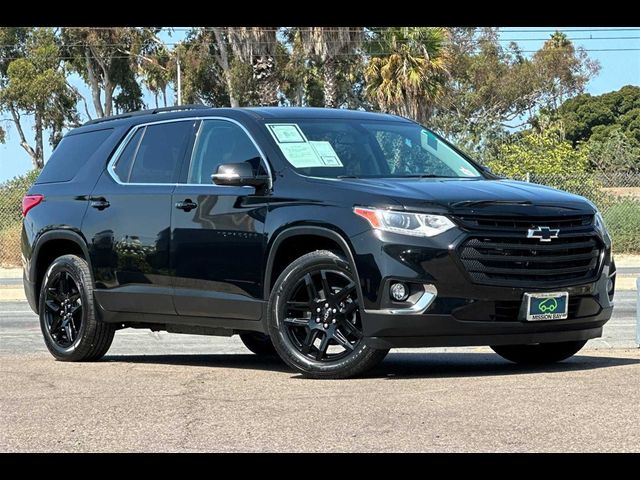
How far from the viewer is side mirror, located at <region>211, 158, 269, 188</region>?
30.1 feet

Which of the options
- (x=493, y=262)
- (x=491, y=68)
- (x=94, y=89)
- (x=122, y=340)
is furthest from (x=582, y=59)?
(x=493, y=262)

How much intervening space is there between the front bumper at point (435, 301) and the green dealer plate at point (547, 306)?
0.07 metres

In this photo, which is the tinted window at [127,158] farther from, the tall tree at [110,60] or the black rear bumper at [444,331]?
the tall tree at [110,60]

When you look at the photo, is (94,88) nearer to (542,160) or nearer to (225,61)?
(225,61)

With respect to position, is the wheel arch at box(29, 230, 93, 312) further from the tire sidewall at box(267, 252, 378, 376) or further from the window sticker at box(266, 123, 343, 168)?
the tire sidewall at box(267, 252, 378, 376)

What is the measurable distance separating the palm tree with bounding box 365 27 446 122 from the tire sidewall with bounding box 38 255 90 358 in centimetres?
3176

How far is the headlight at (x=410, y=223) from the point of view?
844cm

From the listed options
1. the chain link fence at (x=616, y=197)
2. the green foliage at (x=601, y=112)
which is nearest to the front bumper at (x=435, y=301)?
the chain link fence at (x=616, y=197)

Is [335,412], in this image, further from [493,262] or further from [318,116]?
[318,116]

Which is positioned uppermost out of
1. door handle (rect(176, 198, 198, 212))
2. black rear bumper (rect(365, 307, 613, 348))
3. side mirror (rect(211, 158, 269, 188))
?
side mirror (rect(211, 158, 269, 188))

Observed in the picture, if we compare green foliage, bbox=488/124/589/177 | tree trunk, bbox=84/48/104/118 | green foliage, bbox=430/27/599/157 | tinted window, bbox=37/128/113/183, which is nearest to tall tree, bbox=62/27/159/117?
tree trunk, bbox=84/48/104/118

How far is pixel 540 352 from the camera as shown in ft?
32.5

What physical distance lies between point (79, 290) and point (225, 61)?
43205 mm

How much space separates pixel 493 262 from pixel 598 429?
2197 mm
